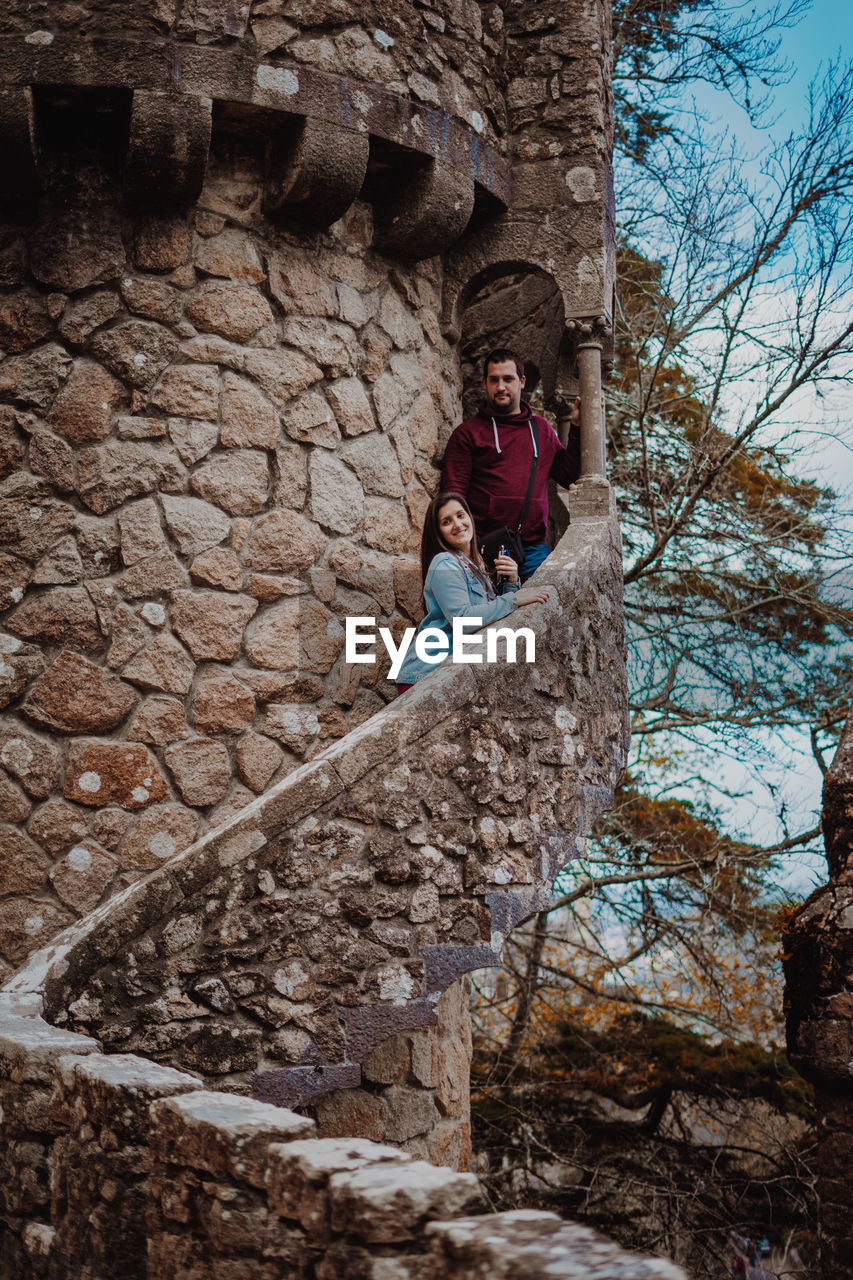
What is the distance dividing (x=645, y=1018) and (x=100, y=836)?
6567 mm

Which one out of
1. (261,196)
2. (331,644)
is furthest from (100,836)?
(261,196)

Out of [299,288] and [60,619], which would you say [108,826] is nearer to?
[60,619]

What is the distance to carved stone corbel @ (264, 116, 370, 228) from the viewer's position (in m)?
5.35

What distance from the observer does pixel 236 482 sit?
5.43 m

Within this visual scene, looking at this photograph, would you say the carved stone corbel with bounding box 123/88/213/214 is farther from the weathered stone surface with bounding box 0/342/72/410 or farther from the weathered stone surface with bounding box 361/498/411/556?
the weathered stone surface with bounding box 361/498/411/556

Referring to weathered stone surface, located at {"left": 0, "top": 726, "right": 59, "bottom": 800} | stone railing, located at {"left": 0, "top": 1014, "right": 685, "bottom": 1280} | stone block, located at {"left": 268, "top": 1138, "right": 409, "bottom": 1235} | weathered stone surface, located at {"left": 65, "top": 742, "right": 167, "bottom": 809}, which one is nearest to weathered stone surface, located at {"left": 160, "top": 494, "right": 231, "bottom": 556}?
weathered stone surface, located at {"left": 65, "top": 742, "right": 167, "bottom": 809}

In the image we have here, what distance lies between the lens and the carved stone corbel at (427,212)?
5.85 m

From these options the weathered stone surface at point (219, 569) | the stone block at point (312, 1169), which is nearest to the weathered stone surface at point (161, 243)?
the weathered stone surface at point (219, 569)

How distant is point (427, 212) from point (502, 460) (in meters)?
1.24

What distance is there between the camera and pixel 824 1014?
16.1 feet

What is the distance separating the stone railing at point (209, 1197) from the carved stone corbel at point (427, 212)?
400 cm

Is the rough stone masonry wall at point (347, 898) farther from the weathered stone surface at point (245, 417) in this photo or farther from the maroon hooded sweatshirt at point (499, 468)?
the weathered stone surface at point (245, 417)

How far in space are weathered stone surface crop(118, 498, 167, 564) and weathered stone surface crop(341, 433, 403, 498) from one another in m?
0.96

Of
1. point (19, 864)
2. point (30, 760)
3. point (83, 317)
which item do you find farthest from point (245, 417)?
point (19, 864)
